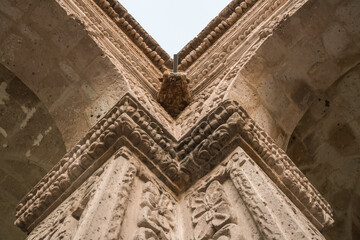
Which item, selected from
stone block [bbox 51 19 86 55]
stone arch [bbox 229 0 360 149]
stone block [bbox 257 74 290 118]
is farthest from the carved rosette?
stone block [bbox 51 19 86 55]

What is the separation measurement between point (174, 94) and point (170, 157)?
3.80 feet

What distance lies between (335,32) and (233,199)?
2.02 meters

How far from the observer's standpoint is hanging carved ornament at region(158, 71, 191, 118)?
3.47m

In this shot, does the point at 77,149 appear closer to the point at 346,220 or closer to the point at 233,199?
the point at 233,199

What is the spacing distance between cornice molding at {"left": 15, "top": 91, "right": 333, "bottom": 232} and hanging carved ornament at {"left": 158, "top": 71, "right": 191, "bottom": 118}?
3.33 ft

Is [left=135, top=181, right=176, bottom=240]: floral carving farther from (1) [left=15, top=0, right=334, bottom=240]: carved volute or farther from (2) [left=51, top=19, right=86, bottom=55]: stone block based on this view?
(2) [left=51, top=19, right=86, bottom=55]: stone block

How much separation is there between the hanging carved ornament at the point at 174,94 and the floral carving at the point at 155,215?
136 centimetres

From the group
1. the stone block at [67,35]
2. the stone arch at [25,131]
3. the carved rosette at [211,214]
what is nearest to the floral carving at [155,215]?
the carved rosette at [211,214]

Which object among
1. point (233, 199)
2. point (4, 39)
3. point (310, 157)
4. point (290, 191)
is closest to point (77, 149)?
point (233, 199)

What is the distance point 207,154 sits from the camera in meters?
2.34

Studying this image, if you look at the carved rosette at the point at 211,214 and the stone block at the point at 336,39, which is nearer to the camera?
the carved rosette at the point at 211,214

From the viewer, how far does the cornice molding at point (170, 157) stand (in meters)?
2.28

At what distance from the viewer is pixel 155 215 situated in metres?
1.90

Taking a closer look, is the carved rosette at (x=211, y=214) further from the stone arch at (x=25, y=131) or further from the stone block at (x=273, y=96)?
the stone arch at (x=25, y=131)
